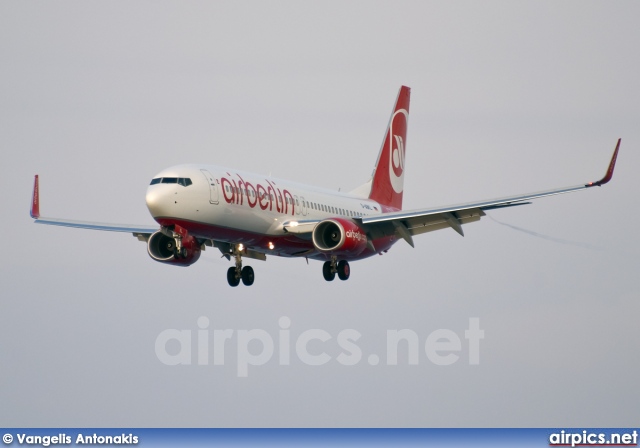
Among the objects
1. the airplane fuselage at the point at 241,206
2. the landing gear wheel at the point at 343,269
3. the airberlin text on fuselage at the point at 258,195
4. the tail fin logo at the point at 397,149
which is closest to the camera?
the airplane fuselage at the point at 241,206

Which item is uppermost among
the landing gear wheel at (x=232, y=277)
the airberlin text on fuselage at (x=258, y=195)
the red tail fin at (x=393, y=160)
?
the red tail fin at (x=393, y=160)

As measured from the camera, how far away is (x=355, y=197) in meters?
75.2

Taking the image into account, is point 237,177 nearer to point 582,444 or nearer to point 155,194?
point 155,194

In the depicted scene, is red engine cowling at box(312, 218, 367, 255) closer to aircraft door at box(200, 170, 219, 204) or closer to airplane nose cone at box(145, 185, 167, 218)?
aircraft door at box(200, 170, 219, 204)

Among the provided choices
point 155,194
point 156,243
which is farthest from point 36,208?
point 155,194

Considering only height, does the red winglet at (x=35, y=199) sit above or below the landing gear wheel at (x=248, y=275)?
above

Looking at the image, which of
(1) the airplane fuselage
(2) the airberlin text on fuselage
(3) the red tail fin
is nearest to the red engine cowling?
(1) the airplane fuselage

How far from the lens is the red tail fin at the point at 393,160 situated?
79688 mm

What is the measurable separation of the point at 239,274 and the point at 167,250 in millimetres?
4731

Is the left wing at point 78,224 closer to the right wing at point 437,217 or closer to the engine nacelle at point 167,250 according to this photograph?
the engine nacelle at point 167,250

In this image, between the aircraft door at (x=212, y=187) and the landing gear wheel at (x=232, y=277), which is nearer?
the aircraft door at (x=212, y=187)

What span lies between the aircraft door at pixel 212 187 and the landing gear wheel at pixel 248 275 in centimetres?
857

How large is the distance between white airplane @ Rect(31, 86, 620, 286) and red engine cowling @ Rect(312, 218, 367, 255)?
47 millimetres

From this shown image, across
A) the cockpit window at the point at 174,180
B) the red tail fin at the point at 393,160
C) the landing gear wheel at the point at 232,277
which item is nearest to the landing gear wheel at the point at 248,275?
the landing gear wheel at the point at 232,277
